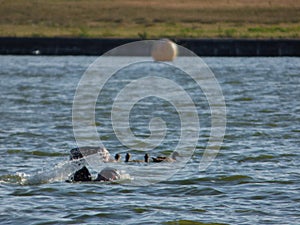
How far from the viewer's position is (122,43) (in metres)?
62.4

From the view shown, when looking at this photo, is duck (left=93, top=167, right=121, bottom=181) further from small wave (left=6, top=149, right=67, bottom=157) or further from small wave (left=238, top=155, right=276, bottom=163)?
small wave (left=6, top=149, right=67, bottom=157)

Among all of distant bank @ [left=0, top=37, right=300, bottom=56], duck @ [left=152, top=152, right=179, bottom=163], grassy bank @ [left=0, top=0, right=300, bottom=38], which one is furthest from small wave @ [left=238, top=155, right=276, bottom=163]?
grassy bank @ [left=0, top=0, right=300, bottom=38]

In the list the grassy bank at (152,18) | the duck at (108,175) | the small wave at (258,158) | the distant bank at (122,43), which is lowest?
the duck at (108,175)

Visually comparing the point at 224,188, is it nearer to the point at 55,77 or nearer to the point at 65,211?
the point at 65,211

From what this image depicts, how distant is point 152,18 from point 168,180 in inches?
2886

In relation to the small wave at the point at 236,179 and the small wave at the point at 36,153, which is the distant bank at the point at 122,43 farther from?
the small wave at the point at 236,179

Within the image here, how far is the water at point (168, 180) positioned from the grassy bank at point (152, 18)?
40.8 meters

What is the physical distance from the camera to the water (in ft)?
46.9

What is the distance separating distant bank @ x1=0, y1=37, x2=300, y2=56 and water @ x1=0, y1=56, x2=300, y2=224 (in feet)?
82.2

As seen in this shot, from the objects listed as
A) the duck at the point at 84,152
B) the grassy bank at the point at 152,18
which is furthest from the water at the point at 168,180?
the grassy bank at the point at 152,18

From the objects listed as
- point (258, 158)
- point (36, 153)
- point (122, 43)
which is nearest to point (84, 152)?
point (36, 153)

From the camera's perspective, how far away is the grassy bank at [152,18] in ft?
250

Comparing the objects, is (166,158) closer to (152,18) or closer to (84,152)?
(84,152)

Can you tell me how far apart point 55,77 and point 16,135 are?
2395cm
